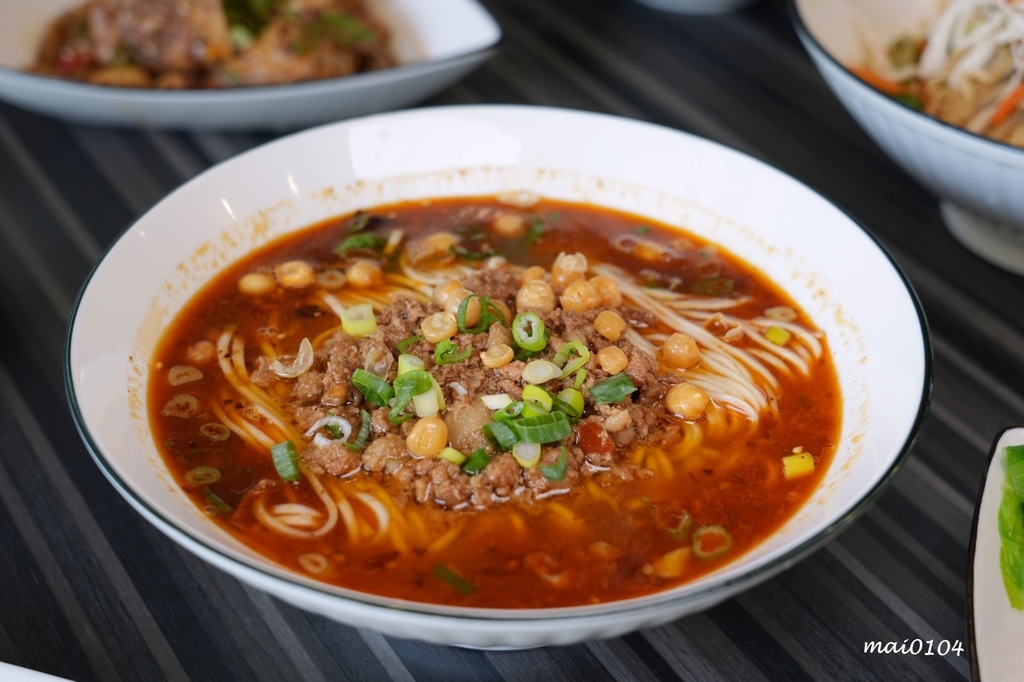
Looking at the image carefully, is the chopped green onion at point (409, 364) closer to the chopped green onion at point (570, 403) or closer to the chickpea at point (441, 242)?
the chopped green onion at point (570, 403)

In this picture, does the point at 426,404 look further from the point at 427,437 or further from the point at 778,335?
the point at 778,335

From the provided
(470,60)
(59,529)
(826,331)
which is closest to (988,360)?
(826,331)

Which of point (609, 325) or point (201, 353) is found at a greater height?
point (201, 353)

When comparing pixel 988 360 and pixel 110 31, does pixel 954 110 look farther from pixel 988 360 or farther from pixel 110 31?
pixel 110 31

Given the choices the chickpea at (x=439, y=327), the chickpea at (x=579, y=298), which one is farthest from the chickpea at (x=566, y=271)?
the chickpea at (x=439, y=327)

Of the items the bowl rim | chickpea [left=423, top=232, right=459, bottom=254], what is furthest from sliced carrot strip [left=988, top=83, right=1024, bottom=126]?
chickpea [left=423, top=232, right=459, bottom=254]

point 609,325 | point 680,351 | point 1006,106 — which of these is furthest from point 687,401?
point 1006,106

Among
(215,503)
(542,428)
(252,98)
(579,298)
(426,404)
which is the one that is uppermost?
(252,98)
